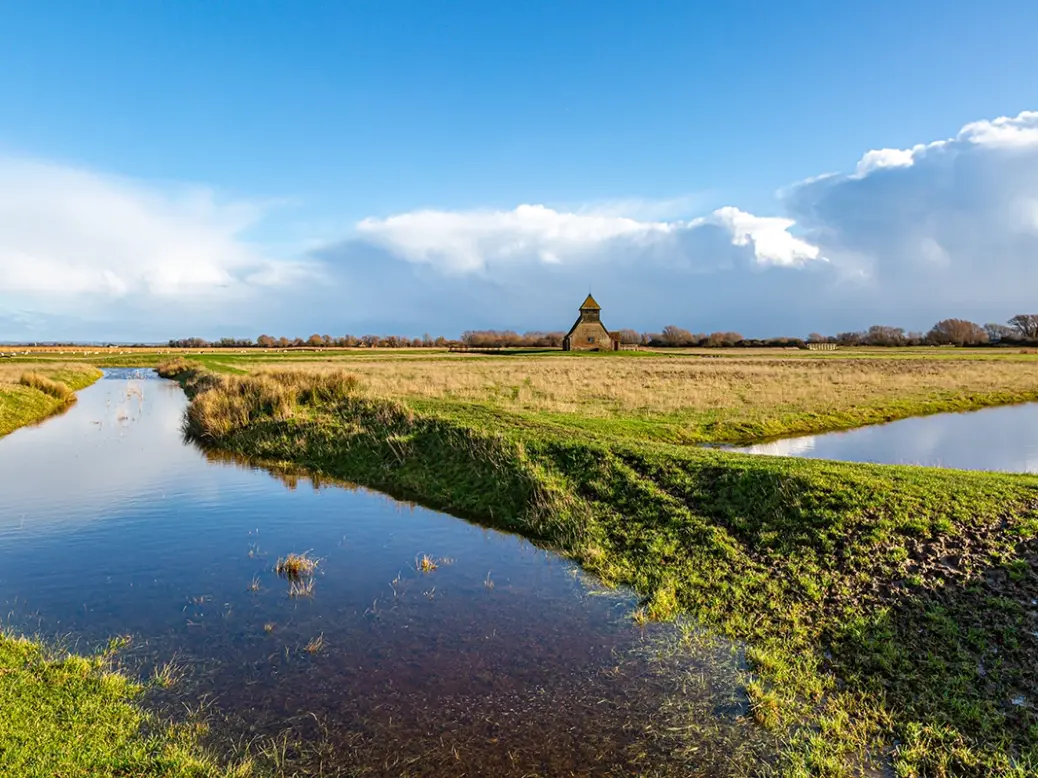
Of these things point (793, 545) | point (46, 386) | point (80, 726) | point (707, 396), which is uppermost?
point (46, 386)

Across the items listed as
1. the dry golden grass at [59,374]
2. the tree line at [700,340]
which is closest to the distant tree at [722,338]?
the tree line at [700,340]

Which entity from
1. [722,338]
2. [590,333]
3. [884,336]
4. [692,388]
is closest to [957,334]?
[884,336]

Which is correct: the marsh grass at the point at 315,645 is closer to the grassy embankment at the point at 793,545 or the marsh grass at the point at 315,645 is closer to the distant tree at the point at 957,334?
the grassy embankment at the point at 793,545

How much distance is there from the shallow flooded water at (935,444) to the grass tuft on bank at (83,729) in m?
18.9

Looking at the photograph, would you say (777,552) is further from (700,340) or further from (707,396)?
(700,340)

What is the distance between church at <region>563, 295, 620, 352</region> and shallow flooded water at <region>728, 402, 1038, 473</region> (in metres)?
81.3

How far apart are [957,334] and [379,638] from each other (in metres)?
167

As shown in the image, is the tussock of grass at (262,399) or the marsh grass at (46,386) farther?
the marsh grass at (46,386)

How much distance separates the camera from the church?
373ft

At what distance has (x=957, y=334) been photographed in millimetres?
140500

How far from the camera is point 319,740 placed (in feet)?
23.6

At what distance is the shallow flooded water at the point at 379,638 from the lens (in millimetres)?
7215

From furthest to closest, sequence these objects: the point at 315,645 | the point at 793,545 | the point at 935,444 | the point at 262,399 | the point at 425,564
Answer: the point at 262,399 → the point at 935,444 → the point at 425,564 → the point at 793,545 → the point at 315,645

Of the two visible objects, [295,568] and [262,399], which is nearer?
[295,568]
